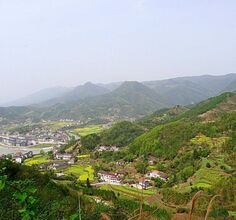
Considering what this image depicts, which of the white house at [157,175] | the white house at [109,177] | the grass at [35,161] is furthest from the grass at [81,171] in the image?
the grass at [35,161]

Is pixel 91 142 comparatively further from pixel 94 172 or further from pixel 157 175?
pixel 157 175

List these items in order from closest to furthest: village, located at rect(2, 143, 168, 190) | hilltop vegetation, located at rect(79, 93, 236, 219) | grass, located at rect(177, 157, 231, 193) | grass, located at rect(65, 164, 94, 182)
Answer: grass, located at rect(177, 157, 231, 193) → hilltop vegetation, located at rect(79, 93, 236, 219) → village, located at rect(2, 143, 168, 190) → grass, located at rect(65, 164, 94, 182)

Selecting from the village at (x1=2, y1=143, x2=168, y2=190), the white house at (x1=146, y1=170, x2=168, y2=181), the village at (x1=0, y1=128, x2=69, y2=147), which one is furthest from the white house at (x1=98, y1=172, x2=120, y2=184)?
A: the village at (x1=0, y1=128, x2=69, y2=147)

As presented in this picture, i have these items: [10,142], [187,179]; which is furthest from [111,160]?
[10,142]

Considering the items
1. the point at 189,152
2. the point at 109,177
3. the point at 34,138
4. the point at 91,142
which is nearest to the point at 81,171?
the point at 109,177

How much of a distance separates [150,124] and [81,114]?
2665 inches

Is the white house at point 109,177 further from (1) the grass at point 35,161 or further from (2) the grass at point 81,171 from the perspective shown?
(1) the grass at point 35,161

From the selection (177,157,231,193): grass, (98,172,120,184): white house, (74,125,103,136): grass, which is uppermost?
(177,157,231,193): grass

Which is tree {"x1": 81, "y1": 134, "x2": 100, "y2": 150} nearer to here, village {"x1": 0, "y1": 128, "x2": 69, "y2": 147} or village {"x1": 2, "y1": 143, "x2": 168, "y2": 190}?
village {"x1": 2, "y1": 143, "x2": 168, "y2": 190}

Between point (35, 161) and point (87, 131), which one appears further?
point (87, 131)

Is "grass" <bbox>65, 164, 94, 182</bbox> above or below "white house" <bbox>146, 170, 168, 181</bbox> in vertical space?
above

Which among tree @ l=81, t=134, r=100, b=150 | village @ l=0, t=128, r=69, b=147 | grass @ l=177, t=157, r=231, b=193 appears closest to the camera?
grass @ l=177, t=157, r=231, b=193

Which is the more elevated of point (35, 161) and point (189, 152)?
point (189, 152)

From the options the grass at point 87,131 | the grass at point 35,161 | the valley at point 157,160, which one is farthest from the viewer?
the grass at point 87,131
